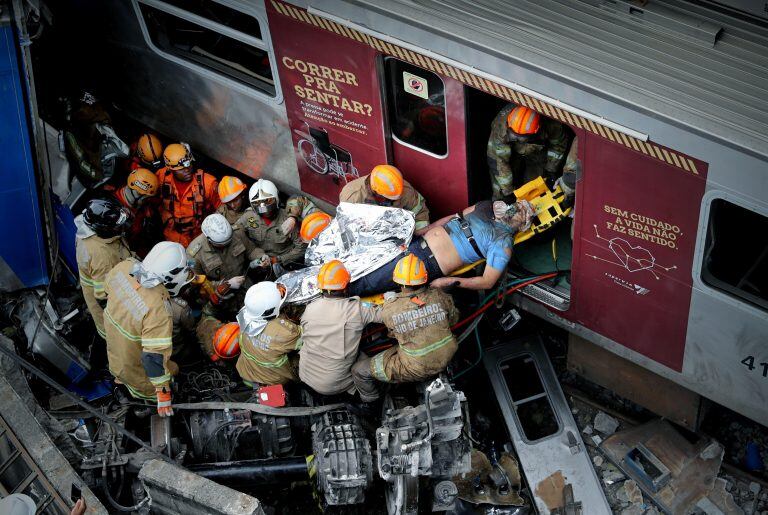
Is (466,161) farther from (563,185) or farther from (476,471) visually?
(476,471)

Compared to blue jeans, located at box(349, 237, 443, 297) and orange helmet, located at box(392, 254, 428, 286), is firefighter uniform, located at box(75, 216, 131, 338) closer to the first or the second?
blue jeans, located at box(349, 237, 443, 297)

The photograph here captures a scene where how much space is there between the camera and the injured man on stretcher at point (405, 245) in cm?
596

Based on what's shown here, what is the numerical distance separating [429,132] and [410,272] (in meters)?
1.06

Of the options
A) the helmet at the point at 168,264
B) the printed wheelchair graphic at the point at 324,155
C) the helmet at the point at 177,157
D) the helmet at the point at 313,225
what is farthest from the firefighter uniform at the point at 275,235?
the helmet at the point at 168,264

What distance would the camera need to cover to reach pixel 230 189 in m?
7.38

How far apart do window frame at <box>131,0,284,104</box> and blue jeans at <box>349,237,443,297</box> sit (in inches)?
63.9

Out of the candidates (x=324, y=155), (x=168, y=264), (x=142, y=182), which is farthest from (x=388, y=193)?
(x=142, y=182)

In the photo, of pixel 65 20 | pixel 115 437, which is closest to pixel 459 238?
pixel 115 437

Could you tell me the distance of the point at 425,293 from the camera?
232 inches

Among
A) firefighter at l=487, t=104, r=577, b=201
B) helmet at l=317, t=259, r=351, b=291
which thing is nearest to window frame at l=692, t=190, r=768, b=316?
firefighter at l=487, t=104, r=577, b=201

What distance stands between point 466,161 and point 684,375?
2.05 metres

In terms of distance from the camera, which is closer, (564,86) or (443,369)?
(564,86)

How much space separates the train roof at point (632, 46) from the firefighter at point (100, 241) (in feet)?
8.09

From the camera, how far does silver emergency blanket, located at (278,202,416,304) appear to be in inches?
247
